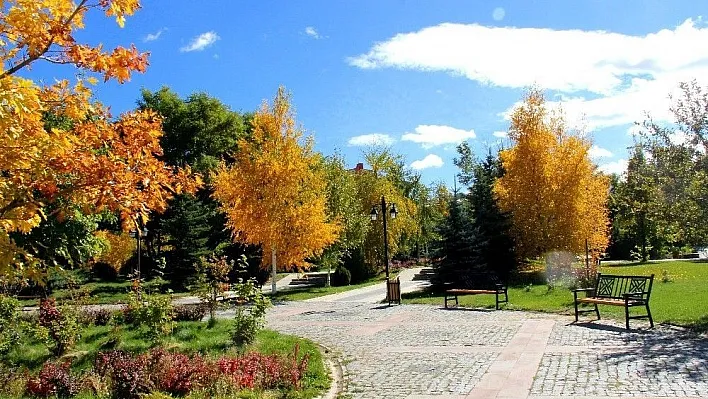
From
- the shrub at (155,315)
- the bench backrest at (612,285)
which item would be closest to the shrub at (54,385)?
the shrub at (155,315)

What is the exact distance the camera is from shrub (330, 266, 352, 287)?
36.9 m

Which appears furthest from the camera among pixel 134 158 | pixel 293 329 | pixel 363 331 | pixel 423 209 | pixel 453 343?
pixel 423 209

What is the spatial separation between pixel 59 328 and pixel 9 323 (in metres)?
1.72

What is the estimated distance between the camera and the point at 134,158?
16.6 feet

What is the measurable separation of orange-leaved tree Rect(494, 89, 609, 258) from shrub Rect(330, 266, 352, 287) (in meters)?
12.6

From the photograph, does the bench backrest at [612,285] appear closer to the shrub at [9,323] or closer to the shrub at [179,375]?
the shrub at [179,375]

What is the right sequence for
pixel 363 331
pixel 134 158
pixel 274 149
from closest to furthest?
pixel 134 158 < pixel 363 331 < pixel 274 149

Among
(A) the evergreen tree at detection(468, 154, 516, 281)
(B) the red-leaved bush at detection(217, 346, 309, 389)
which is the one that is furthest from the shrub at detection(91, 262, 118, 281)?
(B) the red-leaved bush at detection(217, 346, 309, 389)

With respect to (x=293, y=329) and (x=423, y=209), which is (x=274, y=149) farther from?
(x=423, y=209)

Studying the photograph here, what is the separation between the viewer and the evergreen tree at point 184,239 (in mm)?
33031

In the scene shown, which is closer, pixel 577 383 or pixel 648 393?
pixel 648 393

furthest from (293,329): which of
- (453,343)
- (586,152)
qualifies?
(586,152)

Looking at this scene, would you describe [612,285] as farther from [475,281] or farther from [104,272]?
[104,272]

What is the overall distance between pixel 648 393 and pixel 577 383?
0.91m
